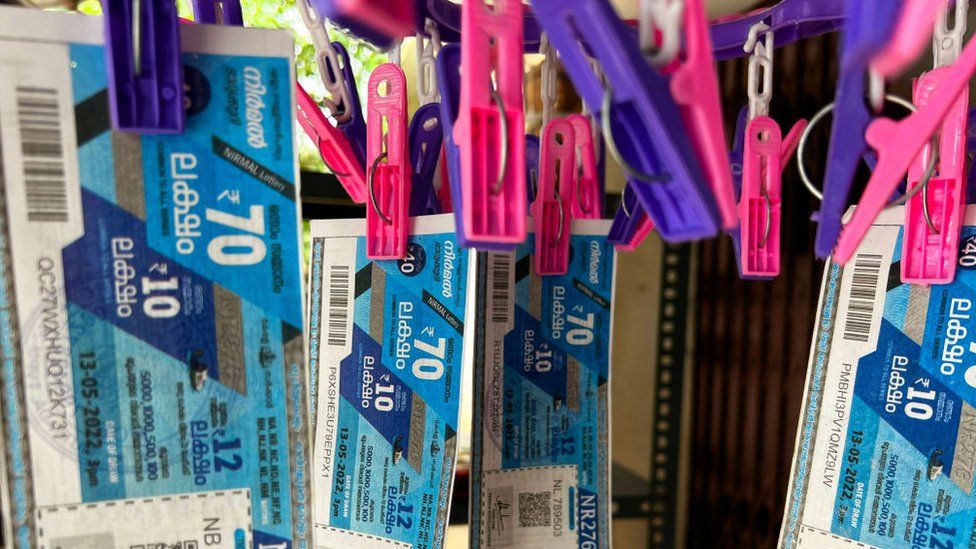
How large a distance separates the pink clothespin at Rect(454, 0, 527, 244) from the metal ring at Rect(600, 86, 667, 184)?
0.26 ft

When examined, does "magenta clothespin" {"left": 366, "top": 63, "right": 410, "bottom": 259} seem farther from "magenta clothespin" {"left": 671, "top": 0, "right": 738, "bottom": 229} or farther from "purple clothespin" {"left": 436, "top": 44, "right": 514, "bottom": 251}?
"magenta clothespin" {"left": 671, "top": 0, "right": 738, "bottom": 229}

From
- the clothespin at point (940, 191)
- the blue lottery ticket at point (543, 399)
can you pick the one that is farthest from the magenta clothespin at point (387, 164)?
the clothespin at point (940, 191)

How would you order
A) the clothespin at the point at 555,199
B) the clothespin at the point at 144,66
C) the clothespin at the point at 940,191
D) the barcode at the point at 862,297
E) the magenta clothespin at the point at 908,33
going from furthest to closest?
the clothespin at the point at 555,199 < the barcode at the point at 862,297 < the clothespin at the point at 940,191 < the clothespin at the point at 144,66 < the magenta clothespin at the point at 908,33

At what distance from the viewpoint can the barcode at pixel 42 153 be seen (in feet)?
1.29

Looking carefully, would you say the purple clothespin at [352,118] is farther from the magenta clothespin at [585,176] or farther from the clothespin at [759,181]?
the clothespin at [759,181]

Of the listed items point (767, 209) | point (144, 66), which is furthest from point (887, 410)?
point (144, 66)

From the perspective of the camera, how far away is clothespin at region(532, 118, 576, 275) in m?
0.70

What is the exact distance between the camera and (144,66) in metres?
0.39

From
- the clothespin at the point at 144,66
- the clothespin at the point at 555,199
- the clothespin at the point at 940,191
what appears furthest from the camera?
the clothespin at the point at 555,199

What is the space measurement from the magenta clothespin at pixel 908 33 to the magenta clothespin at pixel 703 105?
0.24 feet

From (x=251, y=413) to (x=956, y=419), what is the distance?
58 centimetres

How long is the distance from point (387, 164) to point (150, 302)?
10.6 inches

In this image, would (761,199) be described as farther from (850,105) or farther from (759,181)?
(850,105)

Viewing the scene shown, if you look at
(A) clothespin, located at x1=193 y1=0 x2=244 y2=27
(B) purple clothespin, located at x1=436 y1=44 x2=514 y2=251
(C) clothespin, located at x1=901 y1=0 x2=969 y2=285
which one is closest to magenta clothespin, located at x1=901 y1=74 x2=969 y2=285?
(C) clothespin, located at x1=901 y1=0 x2=969 y2=285
